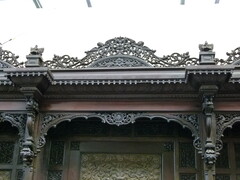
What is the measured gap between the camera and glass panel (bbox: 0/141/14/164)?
20.4ft

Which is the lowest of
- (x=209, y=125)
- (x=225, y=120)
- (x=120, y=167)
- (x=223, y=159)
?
(x=120, y=167)

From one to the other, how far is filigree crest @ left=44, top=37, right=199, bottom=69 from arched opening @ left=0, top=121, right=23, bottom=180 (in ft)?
4.23

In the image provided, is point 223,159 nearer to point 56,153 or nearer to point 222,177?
point 222,177

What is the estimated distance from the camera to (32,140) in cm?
542

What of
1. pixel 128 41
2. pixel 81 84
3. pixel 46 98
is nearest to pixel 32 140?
pixel 46 98

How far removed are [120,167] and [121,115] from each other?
0.92 meters

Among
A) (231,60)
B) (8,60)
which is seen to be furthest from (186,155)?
(8,60)

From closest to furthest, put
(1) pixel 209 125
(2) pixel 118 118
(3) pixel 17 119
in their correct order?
(1) pixel 209 125, (2) pixel 118 118, (3) pixel 17 119

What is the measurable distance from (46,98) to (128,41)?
1489 millimetres

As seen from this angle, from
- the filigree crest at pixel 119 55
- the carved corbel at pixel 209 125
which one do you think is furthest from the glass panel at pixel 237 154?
the filigree crest at pixel 119 55

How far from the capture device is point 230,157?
5879 millimetres

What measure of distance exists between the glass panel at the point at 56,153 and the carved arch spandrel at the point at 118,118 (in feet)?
2.16

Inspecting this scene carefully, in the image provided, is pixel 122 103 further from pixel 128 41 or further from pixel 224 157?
pixel 224 157

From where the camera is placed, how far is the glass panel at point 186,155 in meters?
5.92
